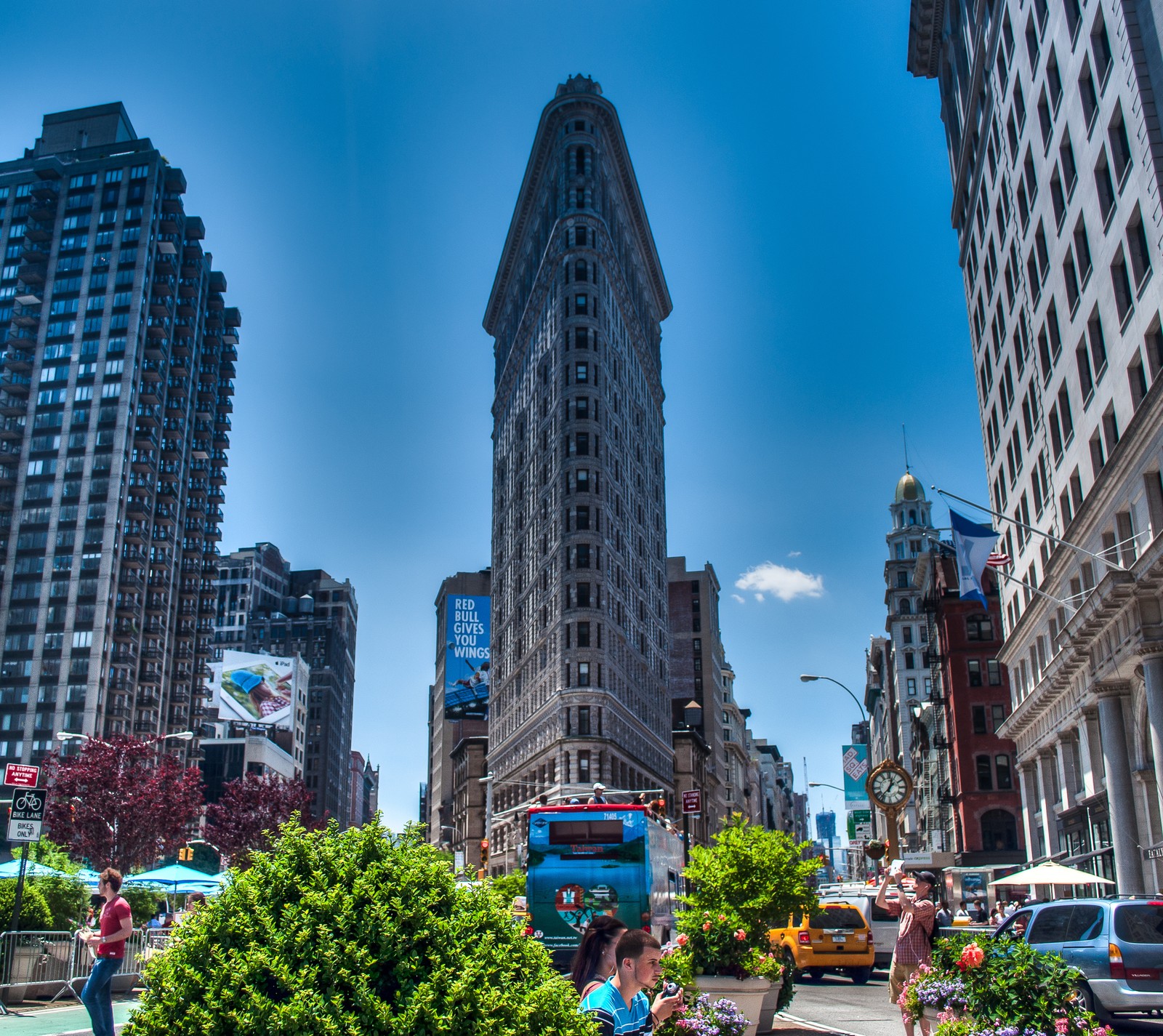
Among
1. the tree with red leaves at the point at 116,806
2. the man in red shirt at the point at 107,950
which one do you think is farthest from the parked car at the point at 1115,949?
the tree with red leaves at the point at 116,806

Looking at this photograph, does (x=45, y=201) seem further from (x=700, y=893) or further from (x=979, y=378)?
(x=700, y=893)

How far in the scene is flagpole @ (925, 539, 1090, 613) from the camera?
3159 cm

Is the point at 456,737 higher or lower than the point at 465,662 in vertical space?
lower

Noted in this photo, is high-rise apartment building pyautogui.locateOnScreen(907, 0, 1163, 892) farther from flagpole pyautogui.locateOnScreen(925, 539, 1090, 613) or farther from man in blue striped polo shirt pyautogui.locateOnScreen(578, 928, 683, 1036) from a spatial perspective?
man in blue striped polo shirt pyautogui.locateOnScreen(578, 928, 683, 1036)

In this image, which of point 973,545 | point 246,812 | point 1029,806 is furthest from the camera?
point 246,812

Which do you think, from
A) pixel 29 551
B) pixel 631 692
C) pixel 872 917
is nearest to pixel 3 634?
pixel 29 551

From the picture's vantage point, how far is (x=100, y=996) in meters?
12.4

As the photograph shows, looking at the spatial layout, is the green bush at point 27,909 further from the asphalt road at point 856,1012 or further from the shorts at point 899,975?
the shorts at point 899,975

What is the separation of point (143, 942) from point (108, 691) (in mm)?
90811

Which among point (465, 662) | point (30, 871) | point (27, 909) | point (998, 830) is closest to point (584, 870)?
point (27, 909)

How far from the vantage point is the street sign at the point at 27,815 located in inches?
785

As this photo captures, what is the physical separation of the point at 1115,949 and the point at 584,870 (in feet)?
45.7

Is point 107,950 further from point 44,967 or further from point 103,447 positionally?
point 103,447

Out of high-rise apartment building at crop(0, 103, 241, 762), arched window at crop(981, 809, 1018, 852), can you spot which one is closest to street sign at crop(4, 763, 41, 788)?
arched window at crop(981, 809, 1018, 852)
